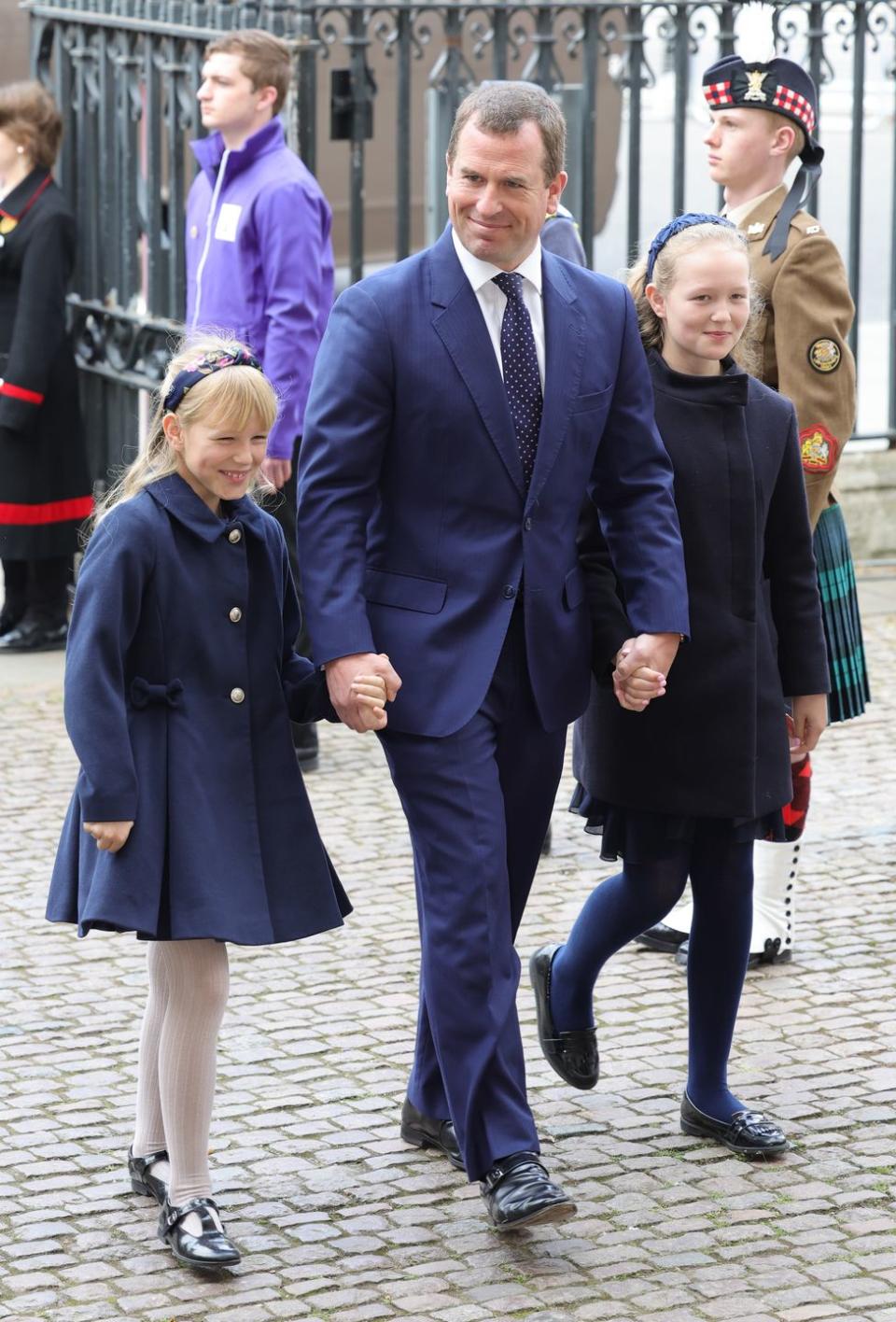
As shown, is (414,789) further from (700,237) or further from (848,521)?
(848,521)

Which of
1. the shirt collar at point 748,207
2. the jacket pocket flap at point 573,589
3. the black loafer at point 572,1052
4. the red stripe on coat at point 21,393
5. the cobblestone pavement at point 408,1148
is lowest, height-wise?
the cobblestone pavement at point 408,1148

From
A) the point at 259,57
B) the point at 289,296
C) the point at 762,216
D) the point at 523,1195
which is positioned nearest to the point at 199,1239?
the point at 523,1195

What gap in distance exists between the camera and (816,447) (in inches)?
193

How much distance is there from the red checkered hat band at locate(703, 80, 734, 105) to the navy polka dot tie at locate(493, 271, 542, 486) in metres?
1.28

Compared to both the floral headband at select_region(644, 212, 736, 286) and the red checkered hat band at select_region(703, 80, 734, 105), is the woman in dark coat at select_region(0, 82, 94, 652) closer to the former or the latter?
the red checkered hat band at select_region(703, 80, 734, 105)

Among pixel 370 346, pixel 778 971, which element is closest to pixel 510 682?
pixel 370 346

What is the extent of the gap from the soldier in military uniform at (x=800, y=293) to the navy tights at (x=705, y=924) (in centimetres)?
85

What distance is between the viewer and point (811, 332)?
486 cm

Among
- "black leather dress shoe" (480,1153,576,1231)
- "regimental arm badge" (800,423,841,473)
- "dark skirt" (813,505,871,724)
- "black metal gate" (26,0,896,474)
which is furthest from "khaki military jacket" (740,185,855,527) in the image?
"black metal gate" (26,0,896,474)

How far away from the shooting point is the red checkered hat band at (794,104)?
495cm

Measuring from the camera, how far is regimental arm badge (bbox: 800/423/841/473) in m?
4.89

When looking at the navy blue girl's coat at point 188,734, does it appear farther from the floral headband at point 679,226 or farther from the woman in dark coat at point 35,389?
the woman in dark coat at point 35,389

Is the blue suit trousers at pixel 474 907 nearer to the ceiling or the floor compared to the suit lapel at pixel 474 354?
nearer to the floor

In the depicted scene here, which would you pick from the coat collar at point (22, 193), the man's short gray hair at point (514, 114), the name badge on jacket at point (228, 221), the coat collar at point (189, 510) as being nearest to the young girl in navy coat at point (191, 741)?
the coat collar at point (189, 510)
